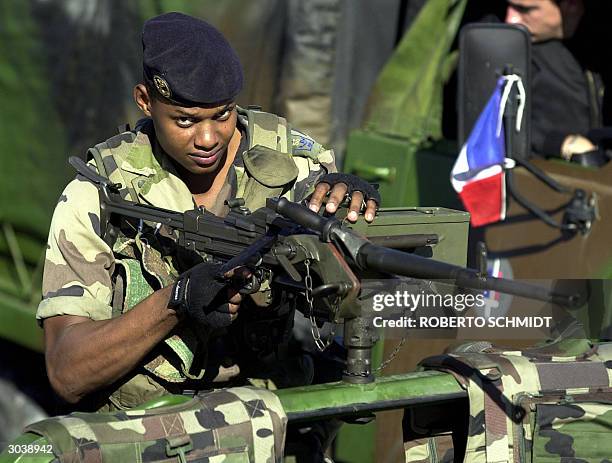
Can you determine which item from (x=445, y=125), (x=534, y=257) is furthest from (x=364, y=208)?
(x=445, y=125)

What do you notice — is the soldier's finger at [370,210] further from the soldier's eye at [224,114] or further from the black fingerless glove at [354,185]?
the soldier's eye at [224,114]

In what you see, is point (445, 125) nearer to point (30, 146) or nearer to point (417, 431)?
point (30, 146)

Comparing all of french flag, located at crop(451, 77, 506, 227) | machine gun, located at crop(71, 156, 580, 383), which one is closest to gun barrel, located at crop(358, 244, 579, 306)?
machine gun, located at crop(71, 156, 580, 383)

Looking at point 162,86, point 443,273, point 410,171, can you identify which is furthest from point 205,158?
point 410,171

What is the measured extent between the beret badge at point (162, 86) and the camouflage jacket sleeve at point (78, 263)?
13.1 inches

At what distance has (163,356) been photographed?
11.1 ft

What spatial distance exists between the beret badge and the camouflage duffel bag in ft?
3.00

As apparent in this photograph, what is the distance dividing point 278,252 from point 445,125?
2.69 meters

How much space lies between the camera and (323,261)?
9.04 ft

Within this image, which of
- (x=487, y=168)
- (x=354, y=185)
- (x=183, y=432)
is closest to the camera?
(x=183, y=432)

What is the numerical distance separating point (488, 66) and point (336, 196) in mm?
1881

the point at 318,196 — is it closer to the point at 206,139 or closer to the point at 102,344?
the point at 206,139

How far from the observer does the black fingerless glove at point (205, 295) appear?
2.88 m

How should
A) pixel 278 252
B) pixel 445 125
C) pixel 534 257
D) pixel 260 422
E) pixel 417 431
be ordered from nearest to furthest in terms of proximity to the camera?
pixel 260 422, pixel 278 252, pixel 417 431, pixel 534 257, pixel 445 125
